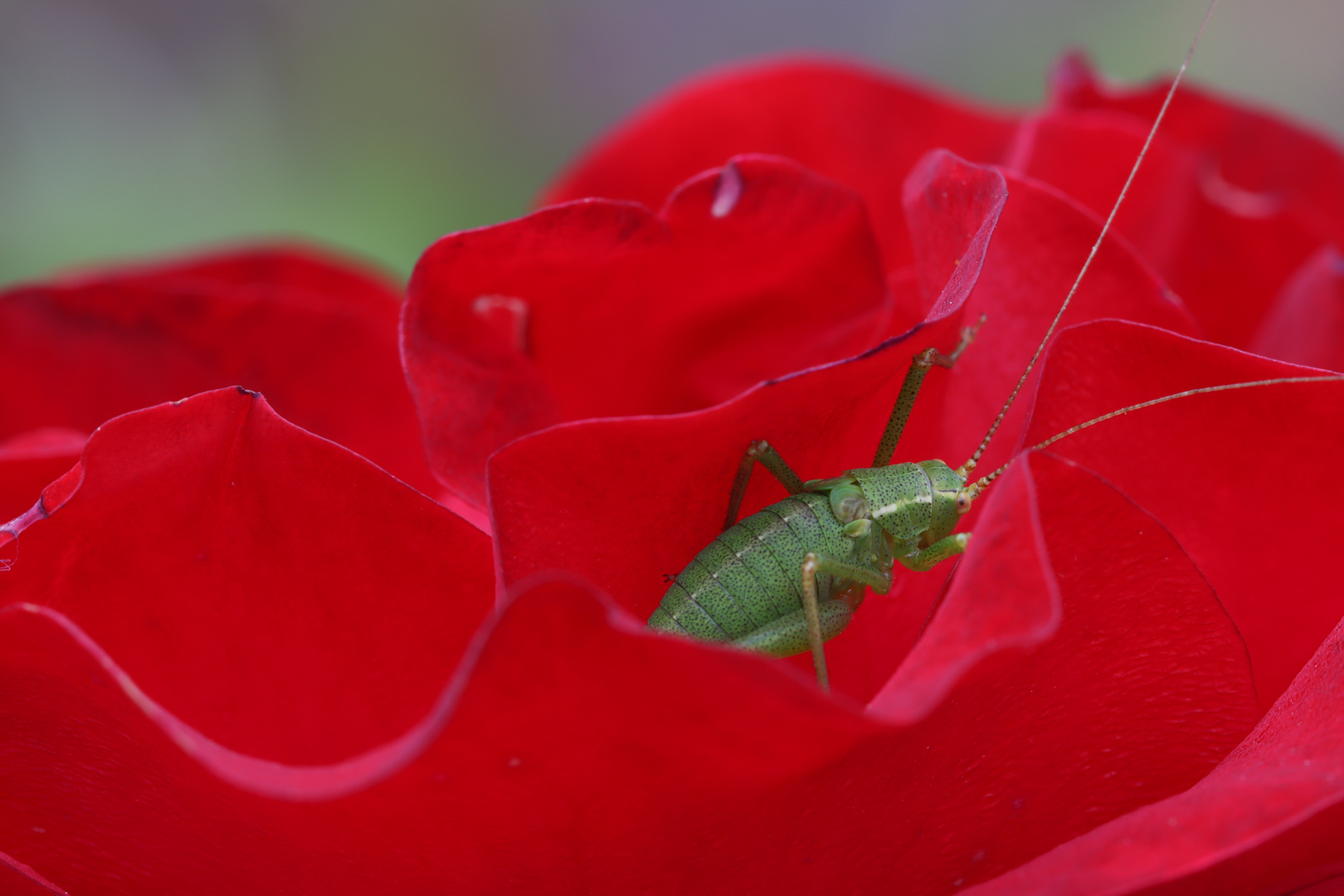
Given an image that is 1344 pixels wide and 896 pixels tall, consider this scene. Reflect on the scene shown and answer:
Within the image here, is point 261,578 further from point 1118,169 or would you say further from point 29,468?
point 1118,169

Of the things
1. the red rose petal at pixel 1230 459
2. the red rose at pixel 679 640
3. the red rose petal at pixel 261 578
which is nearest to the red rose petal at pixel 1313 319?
the red rose at pixel 679 640

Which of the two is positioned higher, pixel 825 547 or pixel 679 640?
pixel 679 640

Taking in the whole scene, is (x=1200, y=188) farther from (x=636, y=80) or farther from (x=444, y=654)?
(x=636, y=80)

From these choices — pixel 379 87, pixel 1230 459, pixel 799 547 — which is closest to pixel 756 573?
pixel 799 547

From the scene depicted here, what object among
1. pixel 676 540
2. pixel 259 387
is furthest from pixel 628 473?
pixel 259 387

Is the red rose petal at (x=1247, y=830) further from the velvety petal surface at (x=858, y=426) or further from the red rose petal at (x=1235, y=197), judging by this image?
the red rose petal at (x=1235, y=197)

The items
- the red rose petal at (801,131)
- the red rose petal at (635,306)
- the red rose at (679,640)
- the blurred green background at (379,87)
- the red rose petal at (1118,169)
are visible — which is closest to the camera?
the red rose at (679,640)

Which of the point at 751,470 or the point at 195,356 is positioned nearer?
the point at 751,470
